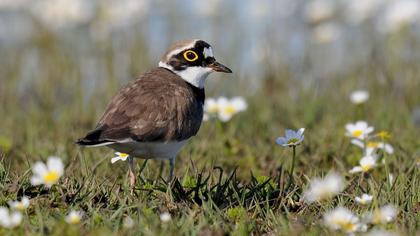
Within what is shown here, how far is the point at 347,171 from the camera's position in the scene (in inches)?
240

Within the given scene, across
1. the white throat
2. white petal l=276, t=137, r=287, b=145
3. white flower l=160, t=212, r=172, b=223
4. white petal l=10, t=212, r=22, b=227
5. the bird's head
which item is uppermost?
the bird's head

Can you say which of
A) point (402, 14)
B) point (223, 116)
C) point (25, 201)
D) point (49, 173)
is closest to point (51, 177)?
point (49, 173)

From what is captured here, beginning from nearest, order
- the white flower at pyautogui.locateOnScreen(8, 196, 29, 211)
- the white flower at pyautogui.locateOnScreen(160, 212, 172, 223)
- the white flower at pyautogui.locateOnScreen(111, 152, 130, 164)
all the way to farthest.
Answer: the white flower at pyautogui.locateOnScreen(160, 212, 172, 223)
the white flower at pyautogui.locateOnScreen(8, 196, 29, 211)
the white flower at pyautogui.locateOnScreen(111, 152, 130, 164)

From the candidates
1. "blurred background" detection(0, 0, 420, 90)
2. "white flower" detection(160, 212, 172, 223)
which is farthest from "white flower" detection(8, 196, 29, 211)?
"blurred background" detection(0, 0, 420, 90)

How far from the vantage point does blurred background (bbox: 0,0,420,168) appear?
9.14 meters

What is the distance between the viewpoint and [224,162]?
6.65 meters

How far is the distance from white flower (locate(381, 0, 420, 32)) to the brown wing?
186 inches

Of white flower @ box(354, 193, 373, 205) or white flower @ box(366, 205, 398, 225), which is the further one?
white flower @ box(354, 193, 373, 205)

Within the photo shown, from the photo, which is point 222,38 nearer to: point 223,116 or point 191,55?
point 223,116

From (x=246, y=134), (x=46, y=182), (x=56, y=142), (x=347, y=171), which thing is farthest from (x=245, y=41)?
(x=46, y=182)

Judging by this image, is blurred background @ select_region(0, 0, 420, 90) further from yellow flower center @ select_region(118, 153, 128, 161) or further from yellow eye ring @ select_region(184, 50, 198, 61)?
yellow flower center @ select_region(118, 153, 128, 161)

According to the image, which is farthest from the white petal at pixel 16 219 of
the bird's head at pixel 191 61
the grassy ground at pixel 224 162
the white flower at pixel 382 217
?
the bird's head at pixel 191 61

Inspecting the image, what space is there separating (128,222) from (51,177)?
1.59 feet

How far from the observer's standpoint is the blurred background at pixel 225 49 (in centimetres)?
914
